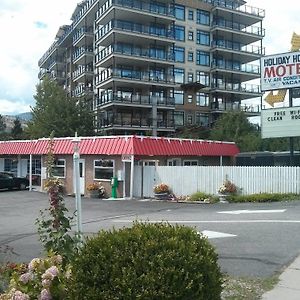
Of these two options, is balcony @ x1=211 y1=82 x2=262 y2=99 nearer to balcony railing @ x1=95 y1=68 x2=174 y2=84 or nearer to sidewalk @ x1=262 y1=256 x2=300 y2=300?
balcony railing @ x1=95 y1=68 x2=174 y2=84

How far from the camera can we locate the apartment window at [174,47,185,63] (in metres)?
64.1

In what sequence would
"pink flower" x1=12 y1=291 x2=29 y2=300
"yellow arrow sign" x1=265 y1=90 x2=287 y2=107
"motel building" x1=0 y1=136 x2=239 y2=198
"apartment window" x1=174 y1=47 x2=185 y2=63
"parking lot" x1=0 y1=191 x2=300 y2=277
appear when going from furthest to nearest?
"apartment window" x1=174 y1=47 x2=185 y2=63, "motel building" x1=0 y1=136 x2=239 y2=198, "yellow arrow sign" x1=265 y1=90 x2=287 y2=107, "parking lot" x1=0 y1=191 x2=300 y2=277, "pink flower" x1=12 y1=291 x2=29 y2=300

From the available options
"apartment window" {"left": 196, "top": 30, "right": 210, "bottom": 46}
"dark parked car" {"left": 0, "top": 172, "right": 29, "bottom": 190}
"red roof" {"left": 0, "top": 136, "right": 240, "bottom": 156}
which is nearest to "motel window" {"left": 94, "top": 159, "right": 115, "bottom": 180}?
"red roof" {"left": 0, "top": 136, "right": 240, "bottom": 156}

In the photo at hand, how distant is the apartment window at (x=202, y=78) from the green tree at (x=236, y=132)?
13047 millimetres

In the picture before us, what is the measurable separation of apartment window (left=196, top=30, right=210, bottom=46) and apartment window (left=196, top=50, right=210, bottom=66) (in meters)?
1.41

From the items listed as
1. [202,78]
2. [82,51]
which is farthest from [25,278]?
[82,51]

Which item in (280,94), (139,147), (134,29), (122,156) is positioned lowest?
(122,156)

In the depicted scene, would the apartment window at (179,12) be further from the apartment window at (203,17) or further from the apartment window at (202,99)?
the apartment window at (202,99)

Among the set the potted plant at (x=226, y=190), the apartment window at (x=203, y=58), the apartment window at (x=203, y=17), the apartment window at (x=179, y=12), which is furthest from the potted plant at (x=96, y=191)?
the apartment window at (x=203, y=17)

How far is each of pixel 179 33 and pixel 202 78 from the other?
24.2 feet

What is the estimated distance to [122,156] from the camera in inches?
1084

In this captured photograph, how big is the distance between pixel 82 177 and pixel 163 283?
27.4 m

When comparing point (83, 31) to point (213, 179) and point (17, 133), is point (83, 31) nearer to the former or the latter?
point (17, 133)

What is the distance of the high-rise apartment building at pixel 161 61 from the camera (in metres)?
56.5
